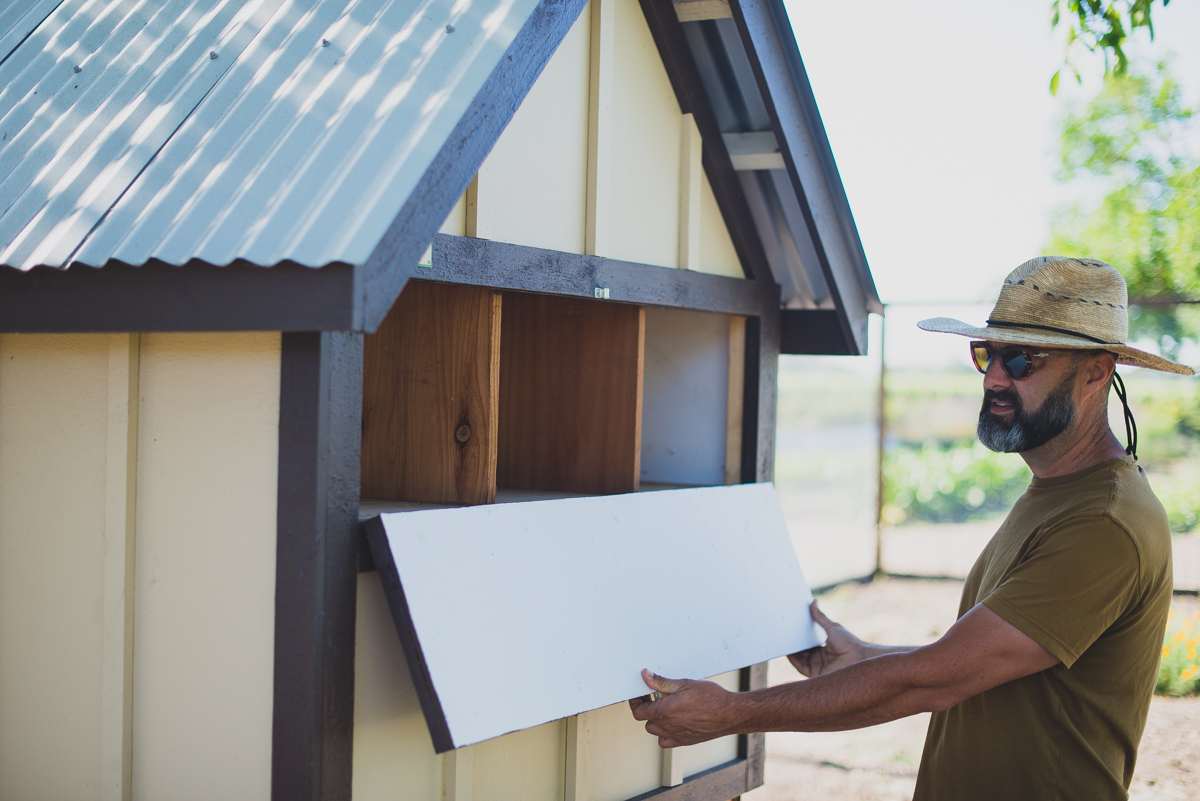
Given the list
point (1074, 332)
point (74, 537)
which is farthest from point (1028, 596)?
point (74, 537)

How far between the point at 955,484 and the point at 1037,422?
1151 centimetres

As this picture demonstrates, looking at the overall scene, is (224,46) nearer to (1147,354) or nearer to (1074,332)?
(1074,332)

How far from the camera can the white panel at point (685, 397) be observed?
→ 13.2 feet

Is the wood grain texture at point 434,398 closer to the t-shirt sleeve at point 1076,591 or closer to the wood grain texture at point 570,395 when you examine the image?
the wood grain texture at point 570,395

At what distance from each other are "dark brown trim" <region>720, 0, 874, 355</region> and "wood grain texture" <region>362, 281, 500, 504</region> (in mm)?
1211

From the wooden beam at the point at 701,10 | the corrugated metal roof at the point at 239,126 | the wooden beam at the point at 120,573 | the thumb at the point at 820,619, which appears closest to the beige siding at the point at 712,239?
the wooden beam at the point at 701,10

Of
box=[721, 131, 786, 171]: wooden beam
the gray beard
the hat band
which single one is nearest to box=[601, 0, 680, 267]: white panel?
box=[721, 131, 786, 171]: wooden beam

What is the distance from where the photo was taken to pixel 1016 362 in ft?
9.45

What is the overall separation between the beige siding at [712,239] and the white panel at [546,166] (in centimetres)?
67

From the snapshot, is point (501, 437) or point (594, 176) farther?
point (501, 437)

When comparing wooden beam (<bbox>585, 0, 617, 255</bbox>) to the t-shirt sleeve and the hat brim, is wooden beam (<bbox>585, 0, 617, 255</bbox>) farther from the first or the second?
the t-shirt sleeve

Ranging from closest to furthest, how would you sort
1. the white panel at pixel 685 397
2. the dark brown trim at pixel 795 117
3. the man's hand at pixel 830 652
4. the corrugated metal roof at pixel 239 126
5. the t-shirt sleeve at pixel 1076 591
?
the corrugated metal roof at pixel 239 126 < the t-shirt sleeve at pixel 1076 591 < the dark brown trim at pixel 795 117 < the man's hand at pixel 830 652 < the white panel at pixel 685 397

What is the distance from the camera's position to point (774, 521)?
138 inches

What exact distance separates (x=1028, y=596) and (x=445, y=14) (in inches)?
80.3
